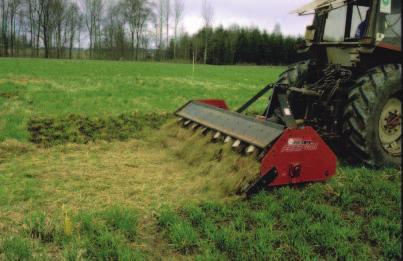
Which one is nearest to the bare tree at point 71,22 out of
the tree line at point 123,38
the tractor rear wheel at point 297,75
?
the tree line at point 123,38

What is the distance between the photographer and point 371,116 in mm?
4934

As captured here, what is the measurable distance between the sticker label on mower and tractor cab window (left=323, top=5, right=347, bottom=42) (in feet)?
8.36

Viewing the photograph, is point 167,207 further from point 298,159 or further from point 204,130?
point 204,130

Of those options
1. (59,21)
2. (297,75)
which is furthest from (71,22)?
(297,75)

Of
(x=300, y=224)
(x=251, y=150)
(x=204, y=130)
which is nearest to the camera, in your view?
(x=300, y=224)

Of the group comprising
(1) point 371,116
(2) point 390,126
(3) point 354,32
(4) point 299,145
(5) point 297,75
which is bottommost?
(4) point 299,145

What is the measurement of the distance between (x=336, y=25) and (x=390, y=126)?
6.41ft

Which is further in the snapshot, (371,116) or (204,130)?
(204,130)

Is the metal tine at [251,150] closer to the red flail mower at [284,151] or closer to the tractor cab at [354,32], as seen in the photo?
the red flail mower at [284,151]

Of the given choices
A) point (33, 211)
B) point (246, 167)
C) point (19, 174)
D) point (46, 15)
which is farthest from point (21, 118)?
point (46, 15)

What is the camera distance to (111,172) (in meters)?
5.16

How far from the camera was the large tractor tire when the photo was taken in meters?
4.94

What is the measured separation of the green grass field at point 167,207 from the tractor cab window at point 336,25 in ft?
7.41

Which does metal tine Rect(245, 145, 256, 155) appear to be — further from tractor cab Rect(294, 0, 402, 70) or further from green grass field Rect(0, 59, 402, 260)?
tractor cab Rect(294, 0, 402, 70)
